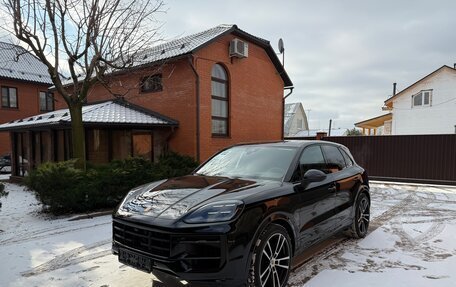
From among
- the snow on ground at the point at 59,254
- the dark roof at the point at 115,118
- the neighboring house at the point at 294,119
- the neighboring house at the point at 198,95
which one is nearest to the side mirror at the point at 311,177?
the snow on ground at the point at 59,254

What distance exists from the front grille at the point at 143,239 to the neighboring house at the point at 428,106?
24.1m

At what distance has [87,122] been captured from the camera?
30.7ft

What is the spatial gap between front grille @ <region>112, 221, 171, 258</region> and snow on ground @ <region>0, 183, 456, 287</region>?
0.61m

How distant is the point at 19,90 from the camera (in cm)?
2167

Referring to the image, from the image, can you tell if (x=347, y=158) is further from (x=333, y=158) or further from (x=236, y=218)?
(x=236, y=218)

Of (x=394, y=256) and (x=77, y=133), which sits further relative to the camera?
(x=77, y=133)

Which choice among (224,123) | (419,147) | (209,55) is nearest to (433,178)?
(419,147)

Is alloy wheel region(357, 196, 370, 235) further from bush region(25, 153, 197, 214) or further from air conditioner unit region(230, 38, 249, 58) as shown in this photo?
air conditioner unit region(230, 38, 249, 58)

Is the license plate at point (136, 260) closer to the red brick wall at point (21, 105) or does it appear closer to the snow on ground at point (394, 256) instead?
the snow on ground at point (394, 256)

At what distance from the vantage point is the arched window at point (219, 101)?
39.4 feet

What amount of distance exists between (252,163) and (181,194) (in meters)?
1.21

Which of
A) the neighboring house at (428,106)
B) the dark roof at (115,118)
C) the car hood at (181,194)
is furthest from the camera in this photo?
the neighboring house at (428,106)

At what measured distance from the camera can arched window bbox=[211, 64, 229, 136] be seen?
1200cm

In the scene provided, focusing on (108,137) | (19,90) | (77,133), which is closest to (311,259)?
(77,133)
